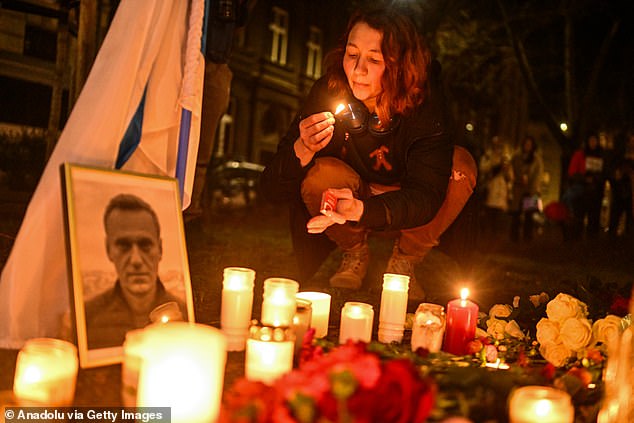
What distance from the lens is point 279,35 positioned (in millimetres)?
22531

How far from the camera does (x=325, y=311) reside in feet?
8.04

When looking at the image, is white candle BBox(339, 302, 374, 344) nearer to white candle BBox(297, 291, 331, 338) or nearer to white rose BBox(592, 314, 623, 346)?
white candle BBox(297, 291, 331, 338)

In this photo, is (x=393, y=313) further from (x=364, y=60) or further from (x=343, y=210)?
(x=364, y=60)

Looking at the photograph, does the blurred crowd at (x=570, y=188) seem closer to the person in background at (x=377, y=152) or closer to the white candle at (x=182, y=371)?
the person in background at (x=377, y=152)

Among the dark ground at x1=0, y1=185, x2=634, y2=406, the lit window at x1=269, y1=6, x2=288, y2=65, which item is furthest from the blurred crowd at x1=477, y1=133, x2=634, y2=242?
the lit window at x1=269, y1=6, x2=288, y2=65

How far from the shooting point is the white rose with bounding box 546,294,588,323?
2297 mm

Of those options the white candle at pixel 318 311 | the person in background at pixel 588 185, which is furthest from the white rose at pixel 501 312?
the person in background at pixel 588 185

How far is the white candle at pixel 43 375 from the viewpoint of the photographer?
1511 millimetres

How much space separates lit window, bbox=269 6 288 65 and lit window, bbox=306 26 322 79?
1322 millimetres

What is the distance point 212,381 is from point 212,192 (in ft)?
32.0

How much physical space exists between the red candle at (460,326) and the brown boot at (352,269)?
1243 mm

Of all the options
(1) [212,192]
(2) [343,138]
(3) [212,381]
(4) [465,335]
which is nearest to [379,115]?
(2) [343,138]

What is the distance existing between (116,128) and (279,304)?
2.58ft

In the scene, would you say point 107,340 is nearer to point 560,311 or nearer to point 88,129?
point 88,129
